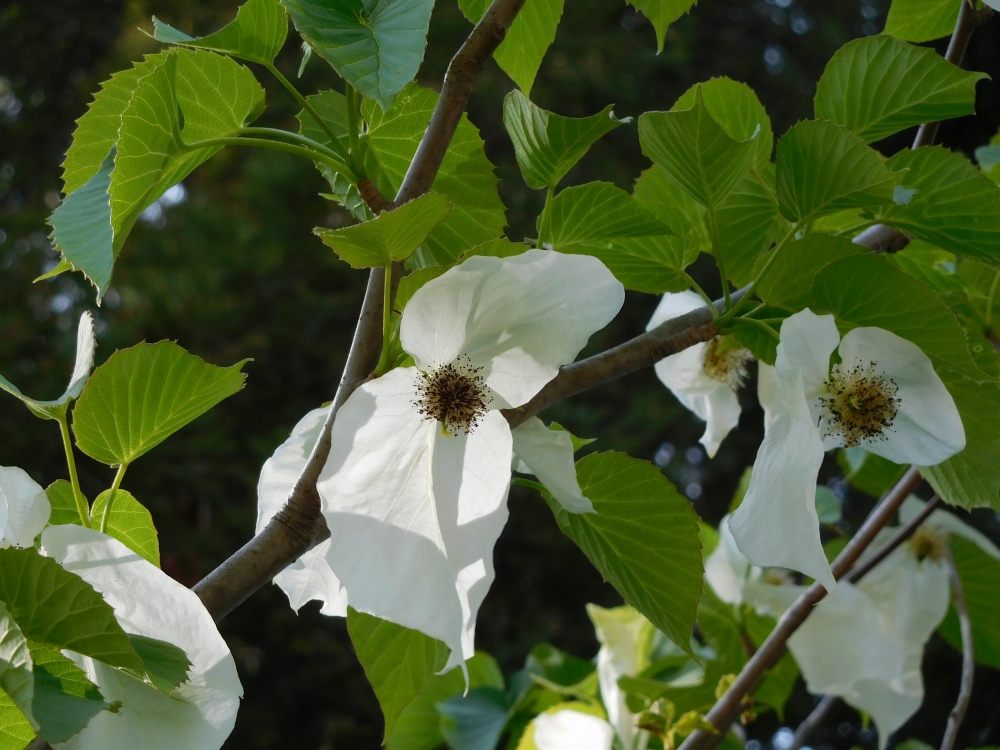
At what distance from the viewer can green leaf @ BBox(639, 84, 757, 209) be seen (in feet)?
1.13

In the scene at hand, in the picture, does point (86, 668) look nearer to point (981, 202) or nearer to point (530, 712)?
point (981, 202)

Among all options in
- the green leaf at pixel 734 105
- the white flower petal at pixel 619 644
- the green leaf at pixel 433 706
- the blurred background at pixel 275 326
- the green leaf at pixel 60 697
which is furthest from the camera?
the blurred background at pixel 275 326

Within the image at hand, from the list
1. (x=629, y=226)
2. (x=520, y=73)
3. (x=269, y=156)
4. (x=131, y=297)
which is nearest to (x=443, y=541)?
(x=629, y=226)

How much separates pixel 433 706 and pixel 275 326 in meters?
1.97

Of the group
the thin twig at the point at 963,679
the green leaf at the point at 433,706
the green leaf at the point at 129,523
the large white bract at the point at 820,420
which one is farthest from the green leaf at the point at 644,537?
the green leaf at the point at 433,706

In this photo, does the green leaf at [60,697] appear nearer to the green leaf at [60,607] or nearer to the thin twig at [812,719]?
the green leaf at [60,607]

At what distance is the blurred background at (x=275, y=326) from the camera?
7.79 feet

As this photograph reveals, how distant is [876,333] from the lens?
0.35m

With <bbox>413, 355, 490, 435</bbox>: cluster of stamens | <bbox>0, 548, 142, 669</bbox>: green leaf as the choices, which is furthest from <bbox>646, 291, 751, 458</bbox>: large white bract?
<bbox>0, 548, 142, 669</bbox>: green leaf

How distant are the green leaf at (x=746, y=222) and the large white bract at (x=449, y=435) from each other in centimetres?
17

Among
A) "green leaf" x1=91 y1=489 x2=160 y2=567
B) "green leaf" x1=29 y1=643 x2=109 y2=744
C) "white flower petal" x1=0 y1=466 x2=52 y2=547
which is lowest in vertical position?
"green leaf" x1=91 y1=489 x2=160 y2=567

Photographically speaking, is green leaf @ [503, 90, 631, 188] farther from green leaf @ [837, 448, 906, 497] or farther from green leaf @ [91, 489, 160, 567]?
green leaf @ [837, 448, 906, 497]

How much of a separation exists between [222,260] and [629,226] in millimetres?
2431

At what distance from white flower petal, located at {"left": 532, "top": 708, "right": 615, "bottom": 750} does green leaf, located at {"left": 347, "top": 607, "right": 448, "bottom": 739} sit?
30 cm
